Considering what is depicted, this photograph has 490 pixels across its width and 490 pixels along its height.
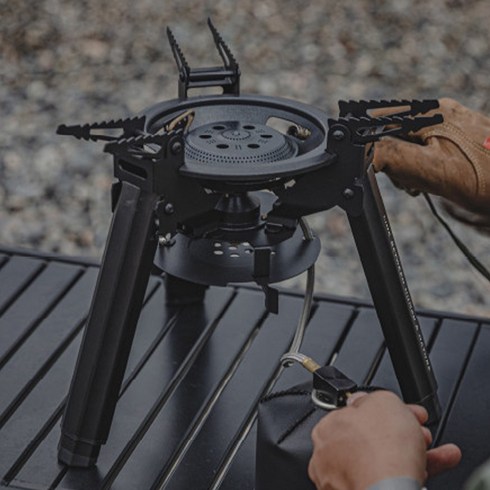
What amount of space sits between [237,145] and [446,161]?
0.56 meters

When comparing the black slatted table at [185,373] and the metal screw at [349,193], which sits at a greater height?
the metal screw at [349,193]

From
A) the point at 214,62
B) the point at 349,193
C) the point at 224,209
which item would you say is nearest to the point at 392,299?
the point at 349,193

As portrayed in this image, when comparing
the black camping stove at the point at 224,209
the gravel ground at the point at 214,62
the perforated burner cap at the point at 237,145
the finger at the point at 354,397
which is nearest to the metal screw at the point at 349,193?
the black camping stove at the point at 224,209

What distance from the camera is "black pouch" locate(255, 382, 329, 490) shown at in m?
2.21

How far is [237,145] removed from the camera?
2.43 metres

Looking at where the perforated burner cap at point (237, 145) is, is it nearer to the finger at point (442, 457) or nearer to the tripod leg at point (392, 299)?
the tripod leg at point (392, 299)

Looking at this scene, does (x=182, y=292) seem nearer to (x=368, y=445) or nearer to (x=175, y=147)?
(x=175, y=147)

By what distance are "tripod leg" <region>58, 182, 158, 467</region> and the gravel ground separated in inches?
65.7

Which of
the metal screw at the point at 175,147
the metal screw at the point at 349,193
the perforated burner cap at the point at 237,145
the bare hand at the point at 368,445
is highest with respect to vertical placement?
the metal screw at the point at 175,147

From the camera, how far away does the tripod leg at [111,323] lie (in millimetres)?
2393

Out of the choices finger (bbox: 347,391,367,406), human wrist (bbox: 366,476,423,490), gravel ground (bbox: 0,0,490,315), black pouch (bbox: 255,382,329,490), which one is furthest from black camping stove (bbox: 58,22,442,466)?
gravel ground (bbox: 0,0,490,315)

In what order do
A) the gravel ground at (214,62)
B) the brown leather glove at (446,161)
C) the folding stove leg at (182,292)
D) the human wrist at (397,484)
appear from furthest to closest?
the gravel ground at (214,62) < the folding stove leg at (182,292) < the brown leather glove at (446,161) < the human wrist at (397,484)

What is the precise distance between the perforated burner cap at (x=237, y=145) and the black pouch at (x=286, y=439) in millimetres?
430

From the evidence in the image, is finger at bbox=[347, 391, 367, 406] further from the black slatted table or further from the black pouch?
the black slatted table
